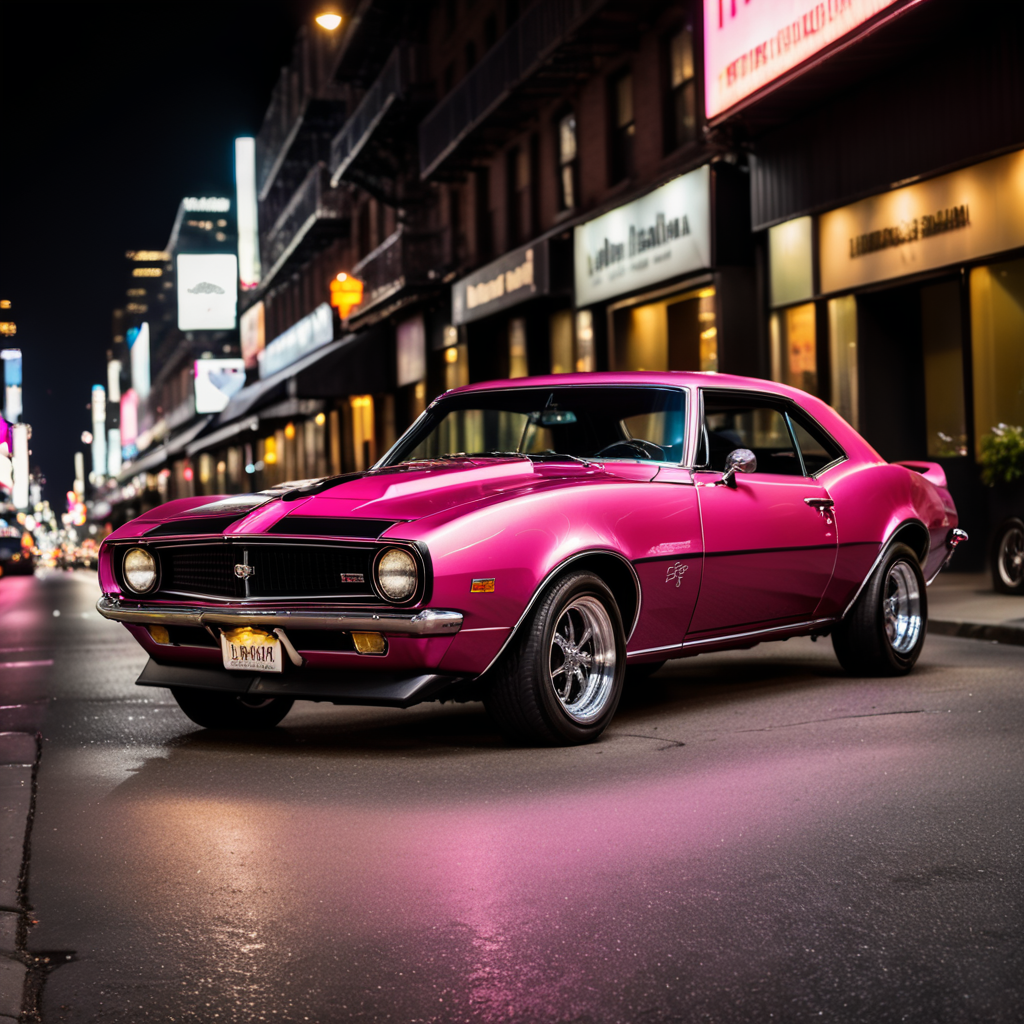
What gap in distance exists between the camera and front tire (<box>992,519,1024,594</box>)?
13102 millimetres

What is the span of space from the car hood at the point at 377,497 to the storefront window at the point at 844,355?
11.0m

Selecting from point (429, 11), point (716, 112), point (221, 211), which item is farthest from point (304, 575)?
point (221, 211)

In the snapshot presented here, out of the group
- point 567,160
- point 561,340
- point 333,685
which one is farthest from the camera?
point 561,340

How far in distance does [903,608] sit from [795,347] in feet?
34.5

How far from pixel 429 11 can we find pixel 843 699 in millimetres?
28109

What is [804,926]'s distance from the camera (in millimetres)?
3977

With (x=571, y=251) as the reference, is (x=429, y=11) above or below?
above

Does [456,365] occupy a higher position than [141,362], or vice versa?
[141,362]

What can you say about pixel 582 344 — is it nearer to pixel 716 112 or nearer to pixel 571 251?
pixel 571 251

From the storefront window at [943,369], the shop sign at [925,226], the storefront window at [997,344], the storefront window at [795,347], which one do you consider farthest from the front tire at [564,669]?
the storefront window at [795,347]

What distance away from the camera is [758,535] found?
24.5ft

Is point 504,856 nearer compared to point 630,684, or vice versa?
point 504,856

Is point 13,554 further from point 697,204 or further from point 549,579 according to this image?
point 549,579

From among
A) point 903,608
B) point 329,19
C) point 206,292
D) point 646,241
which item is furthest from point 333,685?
point 206,292
